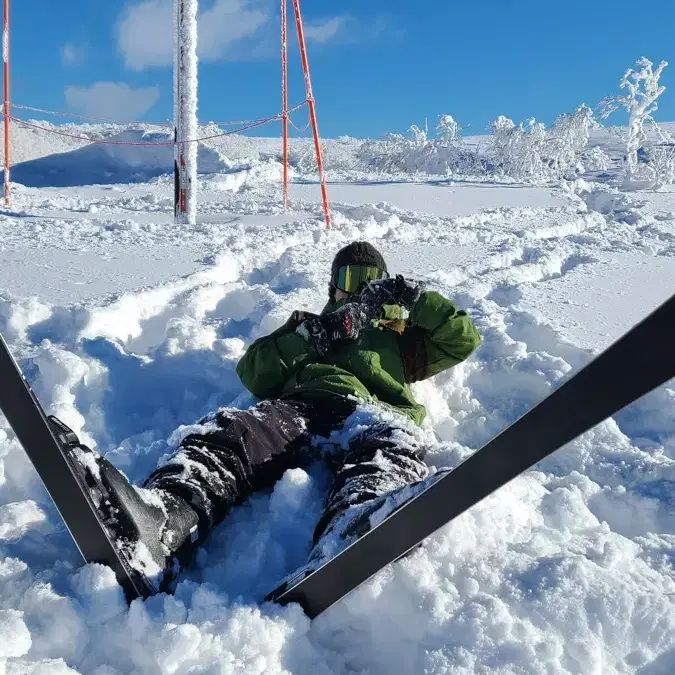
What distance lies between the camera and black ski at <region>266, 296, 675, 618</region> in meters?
0.93

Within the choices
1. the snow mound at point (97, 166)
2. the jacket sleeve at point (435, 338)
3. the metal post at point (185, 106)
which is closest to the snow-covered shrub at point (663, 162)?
the snow mound at point (97, 166)

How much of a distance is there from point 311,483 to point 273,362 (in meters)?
0.70

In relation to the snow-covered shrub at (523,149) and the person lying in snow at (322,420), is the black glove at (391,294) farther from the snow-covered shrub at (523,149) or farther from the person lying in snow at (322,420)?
the snow-covered shrub at (523,149)

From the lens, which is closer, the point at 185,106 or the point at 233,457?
the point at 233,457

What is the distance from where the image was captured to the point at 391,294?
106 inches

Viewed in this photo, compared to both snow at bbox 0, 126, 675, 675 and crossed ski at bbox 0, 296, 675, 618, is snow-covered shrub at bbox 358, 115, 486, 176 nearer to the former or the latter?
snow at bbox 0, 126, 675, 675

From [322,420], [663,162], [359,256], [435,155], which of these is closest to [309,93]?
[359,256]

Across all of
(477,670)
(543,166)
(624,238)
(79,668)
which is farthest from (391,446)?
(543,166)

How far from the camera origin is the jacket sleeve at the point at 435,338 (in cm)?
263

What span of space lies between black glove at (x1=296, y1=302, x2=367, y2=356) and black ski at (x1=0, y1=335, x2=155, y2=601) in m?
1.32

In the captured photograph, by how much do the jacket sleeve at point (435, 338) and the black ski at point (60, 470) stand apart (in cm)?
158

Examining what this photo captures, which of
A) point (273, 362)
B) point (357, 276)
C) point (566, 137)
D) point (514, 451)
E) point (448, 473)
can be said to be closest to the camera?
point (514, 451)

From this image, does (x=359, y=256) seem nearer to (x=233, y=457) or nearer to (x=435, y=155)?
(x=233, y=457)

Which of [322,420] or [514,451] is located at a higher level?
[514,451]
